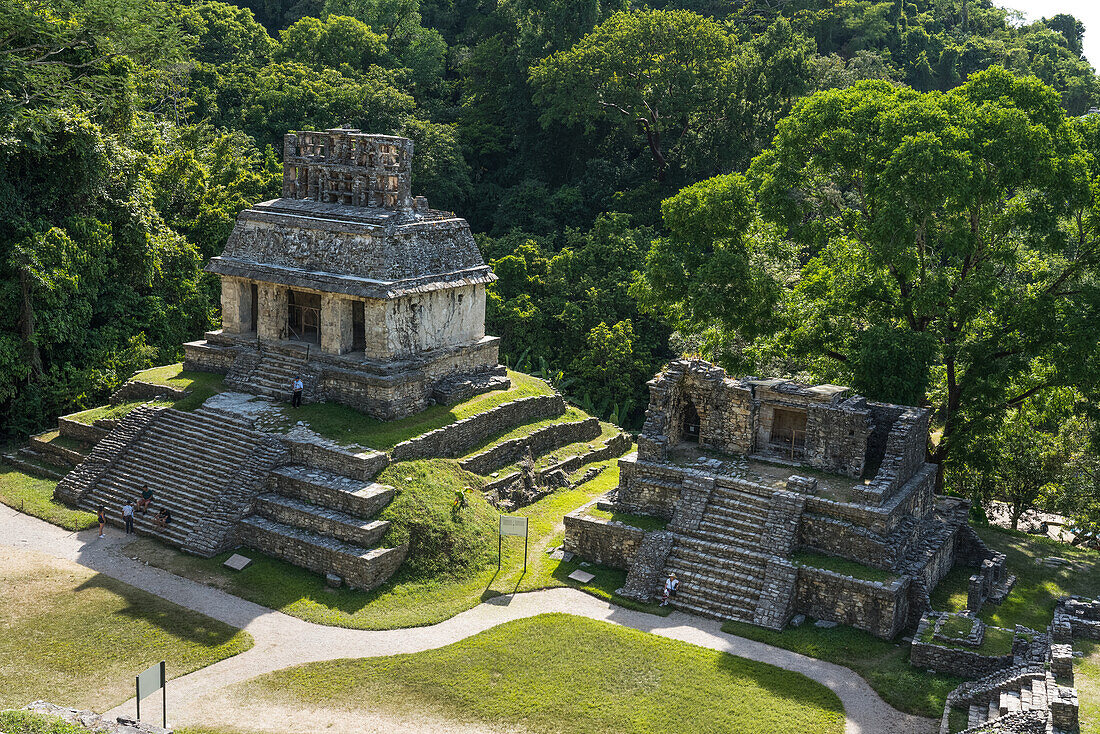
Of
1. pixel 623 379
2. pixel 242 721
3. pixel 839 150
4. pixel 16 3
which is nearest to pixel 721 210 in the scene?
pixel 839 150

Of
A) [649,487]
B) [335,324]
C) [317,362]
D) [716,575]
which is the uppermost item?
[335,324]

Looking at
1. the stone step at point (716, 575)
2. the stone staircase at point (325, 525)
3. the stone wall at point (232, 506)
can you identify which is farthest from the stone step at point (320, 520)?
the stone step at point (716, 575)

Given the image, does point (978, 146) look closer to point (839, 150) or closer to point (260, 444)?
point (839, 150)

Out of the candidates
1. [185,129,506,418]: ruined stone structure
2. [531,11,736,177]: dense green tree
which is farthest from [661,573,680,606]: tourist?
[531,11,736,177]: dense green tree

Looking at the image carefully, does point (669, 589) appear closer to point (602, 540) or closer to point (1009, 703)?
point (602, 540)

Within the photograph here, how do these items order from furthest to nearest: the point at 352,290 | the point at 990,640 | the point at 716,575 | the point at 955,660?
1. the point at 352,290
2. the point at 716,575
3. the point at 990,640
4. the point at 955,660

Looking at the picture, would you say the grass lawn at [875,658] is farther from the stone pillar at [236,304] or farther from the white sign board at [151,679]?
the stone pillar at [236,304]

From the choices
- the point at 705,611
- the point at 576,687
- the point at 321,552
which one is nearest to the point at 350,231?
the point at 321,552
